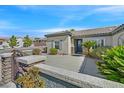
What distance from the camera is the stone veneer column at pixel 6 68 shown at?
20.9 ft

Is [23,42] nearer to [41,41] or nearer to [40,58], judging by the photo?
[41,41]

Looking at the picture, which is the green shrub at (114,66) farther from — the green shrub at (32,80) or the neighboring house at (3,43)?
the neighboring house at (3,43)

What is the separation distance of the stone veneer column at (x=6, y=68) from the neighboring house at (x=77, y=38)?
15.1m

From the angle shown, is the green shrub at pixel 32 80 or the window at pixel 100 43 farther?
the window at pixel 100 43

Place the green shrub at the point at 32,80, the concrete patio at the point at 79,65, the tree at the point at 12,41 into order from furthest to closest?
the tree at the point at 12,41, the concrete patio at the point at 79,65, the green shrub at the point at 32,80

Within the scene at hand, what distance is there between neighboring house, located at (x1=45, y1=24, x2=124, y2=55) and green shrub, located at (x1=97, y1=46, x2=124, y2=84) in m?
15.2

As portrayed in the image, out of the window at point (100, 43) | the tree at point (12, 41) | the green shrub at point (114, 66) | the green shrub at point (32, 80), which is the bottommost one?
the green shrub at point (32, 80)

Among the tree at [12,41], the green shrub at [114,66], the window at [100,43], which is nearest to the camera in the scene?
the green shrub at [114,66]

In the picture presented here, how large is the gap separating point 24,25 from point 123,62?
77.5 feet

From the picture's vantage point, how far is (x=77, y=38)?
24.8 m

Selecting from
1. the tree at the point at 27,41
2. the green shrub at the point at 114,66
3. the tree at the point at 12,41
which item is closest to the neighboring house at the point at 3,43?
the tree at the point at 12,41

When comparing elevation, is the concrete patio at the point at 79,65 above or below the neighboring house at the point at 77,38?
below
